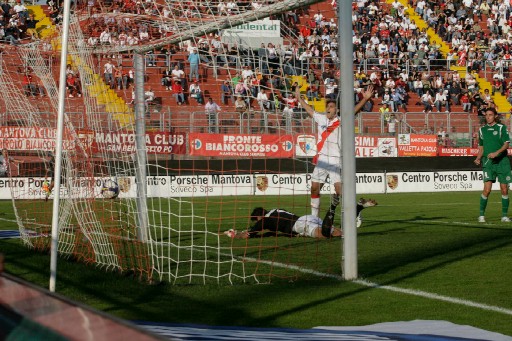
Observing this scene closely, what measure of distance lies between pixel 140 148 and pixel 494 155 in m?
7.25

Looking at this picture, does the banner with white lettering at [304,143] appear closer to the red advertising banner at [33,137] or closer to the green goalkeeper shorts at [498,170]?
the green goalkeeper shorts at [498,170]

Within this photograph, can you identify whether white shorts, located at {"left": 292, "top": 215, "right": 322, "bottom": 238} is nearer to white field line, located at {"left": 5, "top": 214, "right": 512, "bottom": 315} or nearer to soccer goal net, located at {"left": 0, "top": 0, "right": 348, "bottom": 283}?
soccer goal net, located at {"left": 0, "top": 0, "right": 348, "bottom": 283}

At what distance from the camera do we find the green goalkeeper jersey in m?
16.4

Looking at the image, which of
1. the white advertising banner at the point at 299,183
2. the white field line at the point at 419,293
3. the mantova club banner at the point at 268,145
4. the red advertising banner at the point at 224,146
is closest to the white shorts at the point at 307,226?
the white field line at the point at 419,293

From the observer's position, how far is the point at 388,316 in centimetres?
700

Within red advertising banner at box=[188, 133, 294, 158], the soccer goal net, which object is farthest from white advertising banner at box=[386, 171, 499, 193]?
the soccer goal net

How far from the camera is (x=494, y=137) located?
650 inches

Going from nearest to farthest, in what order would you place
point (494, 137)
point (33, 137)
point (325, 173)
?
point (325, 173) < point (33, 137) < point (494, 137)

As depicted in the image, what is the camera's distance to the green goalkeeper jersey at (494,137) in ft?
53.8

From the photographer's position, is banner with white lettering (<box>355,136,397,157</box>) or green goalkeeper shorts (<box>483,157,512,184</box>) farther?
banner with white lettering (<box>355,136,397,157</box>)

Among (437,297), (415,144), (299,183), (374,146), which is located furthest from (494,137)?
(415,144)

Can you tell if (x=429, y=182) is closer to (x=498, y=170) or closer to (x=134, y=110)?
(x=498, y=170)

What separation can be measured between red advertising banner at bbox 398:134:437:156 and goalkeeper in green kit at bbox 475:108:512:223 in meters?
17.6

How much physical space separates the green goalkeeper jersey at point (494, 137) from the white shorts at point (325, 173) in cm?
418
